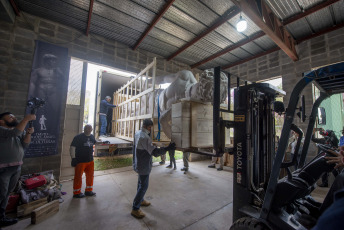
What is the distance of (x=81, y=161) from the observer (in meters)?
4.71

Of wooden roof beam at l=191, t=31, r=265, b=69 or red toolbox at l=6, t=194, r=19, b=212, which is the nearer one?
red toolbox at l=6, t=194, r=19, b=212

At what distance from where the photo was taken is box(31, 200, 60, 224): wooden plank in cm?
330

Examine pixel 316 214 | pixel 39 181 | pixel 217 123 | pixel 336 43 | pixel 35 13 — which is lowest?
pixel 39 181

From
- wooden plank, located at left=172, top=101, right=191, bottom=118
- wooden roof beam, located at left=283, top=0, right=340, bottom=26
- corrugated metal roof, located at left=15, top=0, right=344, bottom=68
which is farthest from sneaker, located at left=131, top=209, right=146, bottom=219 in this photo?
wooden roof beam, located at left=283, top=0, right=340, bottom=26

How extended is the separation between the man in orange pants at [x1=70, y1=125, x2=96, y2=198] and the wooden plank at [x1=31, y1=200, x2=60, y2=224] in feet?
2.66

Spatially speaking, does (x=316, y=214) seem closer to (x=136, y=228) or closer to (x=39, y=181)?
(x=136, y=228)

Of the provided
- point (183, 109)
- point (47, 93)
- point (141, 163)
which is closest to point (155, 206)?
point (141, 163)

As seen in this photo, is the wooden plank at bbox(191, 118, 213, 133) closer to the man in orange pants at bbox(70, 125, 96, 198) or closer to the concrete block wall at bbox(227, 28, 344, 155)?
the man in orange pants at bbox(70, 125, 96, 198)

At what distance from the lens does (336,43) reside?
5.96 m

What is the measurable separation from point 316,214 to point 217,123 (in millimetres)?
1932

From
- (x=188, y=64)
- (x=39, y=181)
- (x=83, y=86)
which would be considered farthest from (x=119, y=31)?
(x=39, y=181)

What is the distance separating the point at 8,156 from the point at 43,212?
4.84 ft

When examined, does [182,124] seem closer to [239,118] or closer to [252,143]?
[239,118]

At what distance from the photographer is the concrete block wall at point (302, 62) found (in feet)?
19.7
